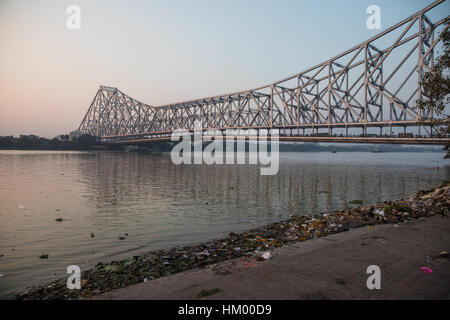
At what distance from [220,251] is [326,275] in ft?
11.1

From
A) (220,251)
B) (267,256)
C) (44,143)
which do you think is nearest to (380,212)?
(267,256)

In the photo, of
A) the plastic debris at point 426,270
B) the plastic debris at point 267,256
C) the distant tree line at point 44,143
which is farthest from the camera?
the distant tree line at point 44,143

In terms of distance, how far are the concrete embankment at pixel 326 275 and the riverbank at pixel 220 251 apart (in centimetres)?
78

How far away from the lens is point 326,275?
219 inches

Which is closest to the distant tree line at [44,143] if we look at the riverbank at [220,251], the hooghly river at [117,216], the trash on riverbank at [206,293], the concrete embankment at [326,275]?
the hooghly river at [117,216]

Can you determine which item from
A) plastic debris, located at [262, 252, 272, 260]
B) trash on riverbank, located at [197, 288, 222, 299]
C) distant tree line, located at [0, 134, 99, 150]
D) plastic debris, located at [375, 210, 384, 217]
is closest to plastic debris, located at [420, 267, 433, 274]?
plastic debris, located at [262, 252, 272, 260]

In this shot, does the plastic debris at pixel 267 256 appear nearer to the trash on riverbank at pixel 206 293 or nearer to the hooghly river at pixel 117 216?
the trash on riverbank at pixel 206 293

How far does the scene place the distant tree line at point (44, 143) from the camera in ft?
378

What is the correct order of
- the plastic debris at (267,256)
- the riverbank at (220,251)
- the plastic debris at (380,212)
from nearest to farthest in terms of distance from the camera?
the riverbank at (220,251), the plastic debris at (267,256), the plastic debris at (380,212)

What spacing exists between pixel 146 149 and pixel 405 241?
133 meters

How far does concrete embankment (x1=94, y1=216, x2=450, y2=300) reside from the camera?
489 centimetres

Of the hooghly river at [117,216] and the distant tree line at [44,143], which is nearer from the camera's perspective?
the hooghly river at [117,216]
